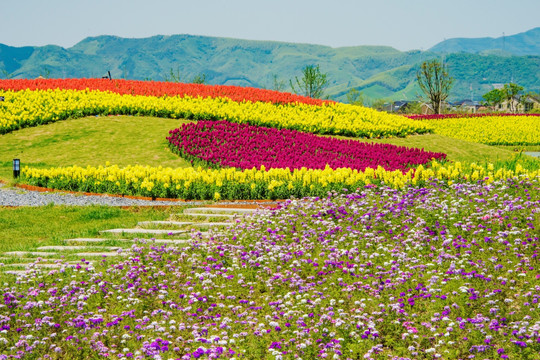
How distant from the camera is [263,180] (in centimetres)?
1344

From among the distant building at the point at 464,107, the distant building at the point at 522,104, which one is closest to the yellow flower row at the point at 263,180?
the distant building at the point at 464,107

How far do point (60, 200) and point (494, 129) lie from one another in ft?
111

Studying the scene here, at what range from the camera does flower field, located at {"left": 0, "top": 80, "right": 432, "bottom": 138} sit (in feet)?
78.7

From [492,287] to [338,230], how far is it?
10.4 ft

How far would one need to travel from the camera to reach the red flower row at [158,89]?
2748 cm

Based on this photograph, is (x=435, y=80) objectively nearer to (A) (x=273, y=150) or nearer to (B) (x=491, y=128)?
(B) (x=491, y=128)

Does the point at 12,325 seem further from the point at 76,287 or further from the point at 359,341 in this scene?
the point at 359,341

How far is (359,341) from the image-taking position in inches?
225

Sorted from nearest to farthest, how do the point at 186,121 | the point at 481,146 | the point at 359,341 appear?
the point at 359,341 < the point at 186,121 < the point at 481,146

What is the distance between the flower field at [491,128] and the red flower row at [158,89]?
14621 millimetres

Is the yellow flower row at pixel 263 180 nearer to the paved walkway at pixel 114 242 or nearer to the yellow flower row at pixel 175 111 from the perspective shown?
the paved walkway at pixel 114 242

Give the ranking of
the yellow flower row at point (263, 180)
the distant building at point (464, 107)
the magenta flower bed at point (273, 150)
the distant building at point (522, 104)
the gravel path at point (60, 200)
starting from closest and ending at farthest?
the yellow flower row at point (263, 180) < the gravel path at point (60, 200) < the magenta flower bed at point (273, 150) < the distant building at point (464, 107) < the distant building at point (522, 104)

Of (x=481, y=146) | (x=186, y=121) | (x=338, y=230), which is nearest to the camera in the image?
(x=338, y=230)

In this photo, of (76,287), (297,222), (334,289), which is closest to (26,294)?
(76,287)
